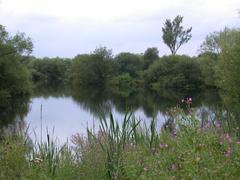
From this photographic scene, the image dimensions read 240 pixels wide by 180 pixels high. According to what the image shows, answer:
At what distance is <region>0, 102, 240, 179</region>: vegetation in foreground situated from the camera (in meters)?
4.37

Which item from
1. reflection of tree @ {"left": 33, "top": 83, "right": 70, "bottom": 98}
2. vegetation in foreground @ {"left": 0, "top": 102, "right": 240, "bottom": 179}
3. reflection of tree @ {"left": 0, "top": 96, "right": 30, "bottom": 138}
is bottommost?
reflection of tree @ {"left": 33, "top": 83, "right": 70, "bottom": 98}

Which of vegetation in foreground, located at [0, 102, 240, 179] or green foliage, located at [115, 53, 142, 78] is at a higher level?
green foliage, located at [115, 53, 142, 78]

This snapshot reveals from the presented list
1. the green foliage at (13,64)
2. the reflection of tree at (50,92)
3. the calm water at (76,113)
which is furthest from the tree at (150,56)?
the calm water at (76,113)

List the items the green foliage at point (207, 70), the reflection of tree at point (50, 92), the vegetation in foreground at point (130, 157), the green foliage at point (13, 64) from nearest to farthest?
the vegetation in foreground at point (130, 157), the green foliage at point (13, 64), the reflection of tree at point (50, 92), the green foliage at point (207, 70)

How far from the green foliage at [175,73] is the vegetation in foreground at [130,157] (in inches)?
2773

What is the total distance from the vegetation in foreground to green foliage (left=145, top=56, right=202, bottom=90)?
A: 70.4 m

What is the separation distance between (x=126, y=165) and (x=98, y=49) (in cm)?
9825

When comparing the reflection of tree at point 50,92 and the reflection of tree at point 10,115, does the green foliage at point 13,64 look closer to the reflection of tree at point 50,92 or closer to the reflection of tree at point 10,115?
the reflection of tree at point 10,115

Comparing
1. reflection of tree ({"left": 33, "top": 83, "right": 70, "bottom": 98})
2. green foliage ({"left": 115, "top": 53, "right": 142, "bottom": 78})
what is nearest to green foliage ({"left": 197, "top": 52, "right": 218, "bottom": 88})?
green foliage ({"left": 115, "top": 53, "right": 142, "bottom": 78})

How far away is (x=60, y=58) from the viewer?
132 metres

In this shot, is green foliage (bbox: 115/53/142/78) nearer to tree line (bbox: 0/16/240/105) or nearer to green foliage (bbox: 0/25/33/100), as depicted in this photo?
tree line (bbox: 0/16/240/105)

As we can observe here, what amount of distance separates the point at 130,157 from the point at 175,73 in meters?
75.2

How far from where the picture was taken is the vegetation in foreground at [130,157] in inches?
172

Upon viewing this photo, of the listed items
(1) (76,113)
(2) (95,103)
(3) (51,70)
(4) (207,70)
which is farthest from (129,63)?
(1) (76,113)
